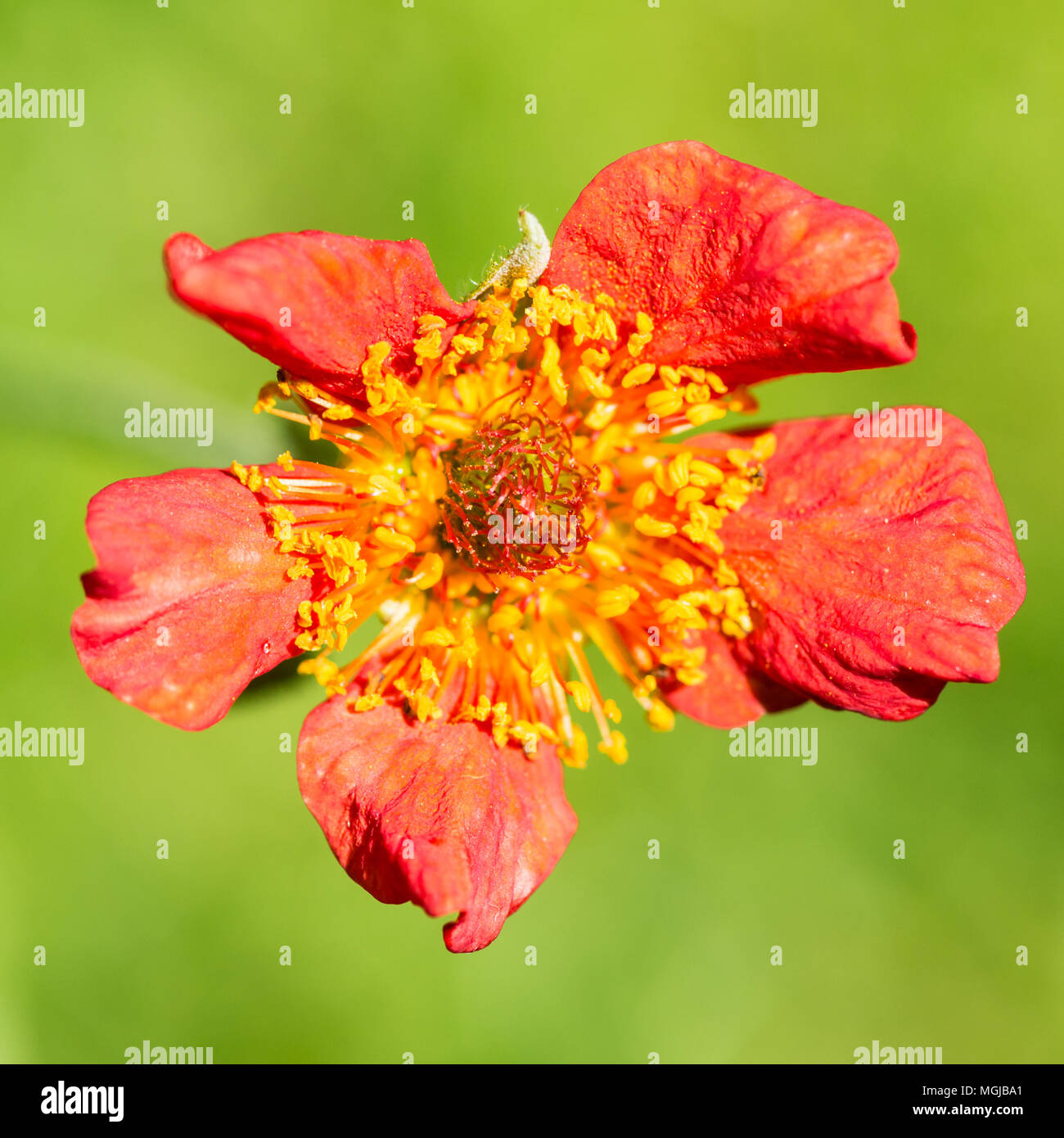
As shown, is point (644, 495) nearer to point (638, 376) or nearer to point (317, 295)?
point (638, 376)

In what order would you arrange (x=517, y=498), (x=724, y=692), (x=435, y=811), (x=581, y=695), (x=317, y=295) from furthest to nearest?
(x=724, y=692) < (x=581, y=695) < (x=517, y=498) < (x=435, y=811) < (x=317, y=295)

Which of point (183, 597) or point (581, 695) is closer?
point (183, 597)

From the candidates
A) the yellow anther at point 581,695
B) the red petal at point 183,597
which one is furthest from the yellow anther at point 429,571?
the yellow anther at point 581,695

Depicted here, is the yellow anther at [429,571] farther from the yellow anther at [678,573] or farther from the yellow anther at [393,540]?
the yellow anther at [678,573]

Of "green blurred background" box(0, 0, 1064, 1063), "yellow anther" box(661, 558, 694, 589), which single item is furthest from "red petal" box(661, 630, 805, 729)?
"green blurred background" box(0, 0, 1064, 1063)

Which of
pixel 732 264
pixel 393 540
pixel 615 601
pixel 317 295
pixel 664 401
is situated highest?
pixel 732 264

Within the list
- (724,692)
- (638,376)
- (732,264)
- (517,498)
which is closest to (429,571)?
(517,498)
